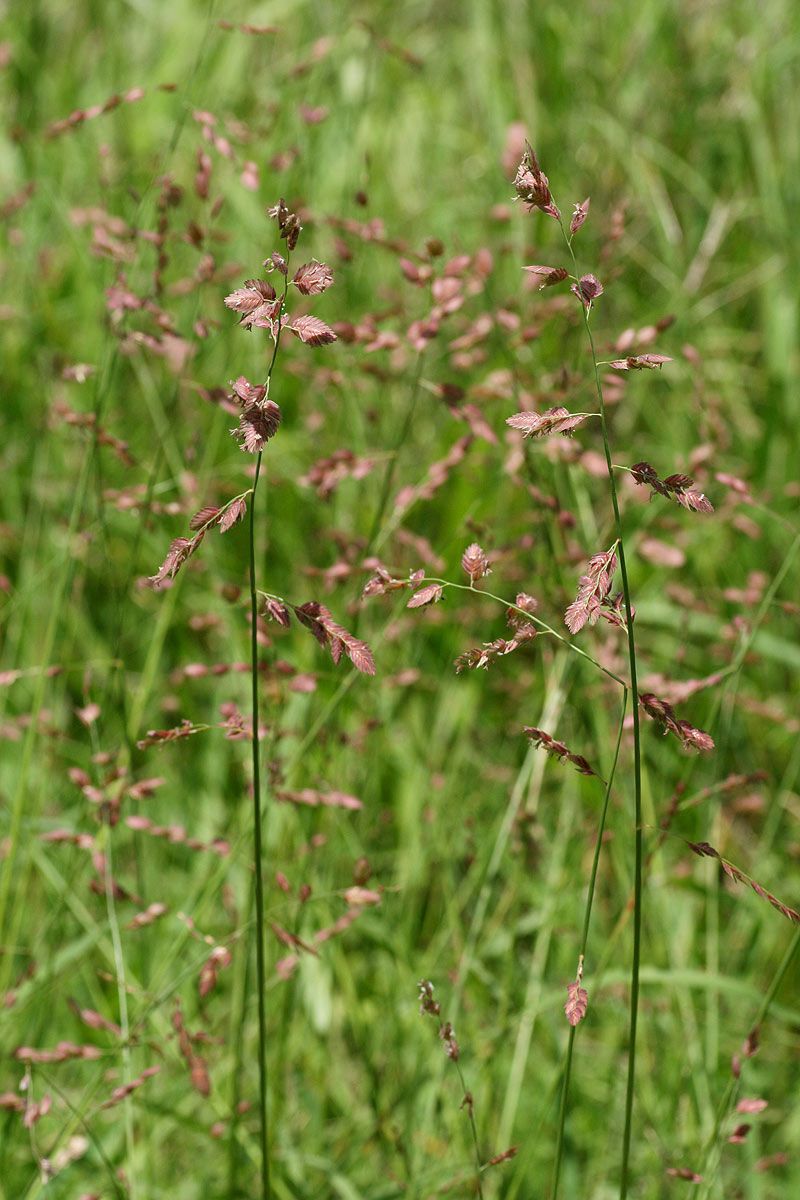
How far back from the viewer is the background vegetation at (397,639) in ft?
5.22

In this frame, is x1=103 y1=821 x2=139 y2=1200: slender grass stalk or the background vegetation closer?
x1=103 y1=821 x2=139 y2=1200: slender grass stalk

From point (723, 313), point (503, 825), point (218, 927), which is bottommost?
point (218, 927)

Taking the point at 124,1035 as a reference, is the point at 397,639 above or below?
above

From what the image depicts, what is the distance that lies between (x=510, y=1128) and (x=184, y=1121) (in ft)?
1.27

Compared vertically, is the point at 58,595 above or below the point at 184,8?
below

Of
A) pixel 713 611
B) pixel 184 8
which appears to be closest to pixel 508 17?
pixel 184 8

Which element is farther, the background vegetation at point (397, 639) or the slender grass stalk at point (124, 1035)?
the background vegetation at point (397, 639)

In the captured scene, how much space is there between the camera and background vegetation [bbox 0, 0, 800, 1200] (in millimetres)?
1591

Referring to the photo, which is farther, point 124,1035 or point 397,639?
point 397,639

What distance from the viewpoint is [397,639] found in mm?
2037

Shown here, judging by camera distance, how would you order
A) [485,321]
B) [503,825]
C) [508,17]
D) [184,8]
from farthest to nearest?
[184,8], [508,17], [485,321], [503,825]

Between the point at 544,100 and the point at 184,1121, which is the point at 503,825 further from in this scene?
the point at 544,100

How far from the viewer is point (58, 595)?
1.55 metres

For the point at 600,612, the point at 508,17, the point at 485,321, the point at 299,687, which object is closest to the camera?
the point at 600,612
